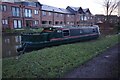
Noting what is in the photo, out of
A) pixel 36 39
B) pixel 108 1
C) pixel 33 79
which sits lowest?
pixel 33 79

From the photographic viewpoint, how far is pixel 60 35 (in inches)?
680

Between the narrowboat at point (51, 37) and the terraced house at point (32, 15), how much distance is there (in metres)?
15.9

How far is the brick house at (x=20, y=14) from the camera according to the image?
3456 centimetres

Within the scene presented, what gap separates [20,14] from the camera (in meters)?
37.5

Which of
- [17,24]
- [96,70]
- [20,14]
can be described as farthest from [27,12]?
[96,70]

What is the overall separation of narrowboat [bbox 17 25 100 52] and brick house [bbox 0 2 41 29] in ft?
52.1

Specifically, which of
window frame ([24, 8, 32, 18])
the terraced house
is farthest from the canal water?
window frame ([24, 8, 32, 18])

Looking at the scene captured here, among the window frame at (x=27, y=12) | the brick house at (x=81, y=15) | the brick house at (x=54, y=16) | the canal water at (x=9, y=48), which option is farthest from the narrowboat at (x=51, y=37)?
the brick house at (x=81, y=15)

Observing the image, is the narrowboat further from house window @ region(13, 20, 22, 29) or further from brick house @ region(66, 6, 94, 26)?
brick house @ region(66, 6, 94, 26)

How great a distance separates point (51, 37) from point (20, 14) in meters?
22.4

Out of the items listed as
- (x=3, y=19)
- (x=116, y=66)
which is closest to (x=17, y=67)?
(x=116, y=66)

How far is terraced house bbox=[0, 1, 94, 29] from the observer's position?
34828 millimetres

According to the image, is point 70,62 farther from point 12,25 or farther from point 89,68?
point 12,25

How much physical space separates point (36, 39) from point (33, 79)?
946 centimetres
